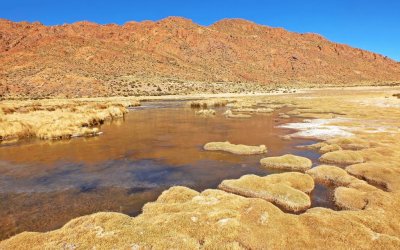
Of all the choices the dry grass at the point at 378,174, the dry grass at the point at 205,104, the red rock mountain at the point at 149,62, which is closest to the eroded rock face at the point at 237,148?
the dry grass at the point at 378,174

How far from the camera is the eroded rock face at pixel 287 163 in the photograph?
1675cm

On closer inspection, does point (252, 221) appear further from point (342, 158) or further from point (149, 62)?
point (149, 62)

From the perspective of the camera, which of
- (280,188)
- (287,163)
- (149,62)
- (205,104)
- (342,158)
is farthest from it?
(149,62)

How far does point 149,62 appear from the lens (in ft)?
436

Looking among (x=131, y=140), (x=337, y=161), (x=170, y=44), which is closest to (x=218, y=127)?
(x=131, y=140)

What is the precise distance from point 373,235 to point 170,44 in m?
161

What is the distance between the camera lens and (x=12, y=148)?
23.2 meters

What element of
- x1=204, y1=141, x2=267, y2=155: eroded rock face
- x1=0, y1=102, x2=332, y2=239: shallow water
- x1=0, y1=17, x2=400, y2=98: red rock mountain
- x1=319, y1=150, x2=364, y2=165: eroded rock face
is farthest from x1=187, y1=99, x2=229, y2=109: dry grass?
x1=0, y1=17, x2=400, y2=98: red rock mountain

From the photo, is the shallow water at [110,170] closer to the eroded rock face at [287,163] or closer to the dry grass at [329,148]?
the eroded rock face at [287,163]

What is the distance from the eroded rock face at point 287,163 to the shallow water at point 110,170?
0.53 m

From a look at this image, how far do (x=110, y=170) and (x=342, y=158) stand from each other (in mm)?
11510

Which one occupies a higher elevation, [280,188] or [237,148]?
[280,188]

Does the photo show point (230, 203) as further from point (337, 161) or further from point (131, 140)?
point (131, 140)

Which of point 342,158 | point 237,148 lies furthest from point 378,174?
point 237,148
